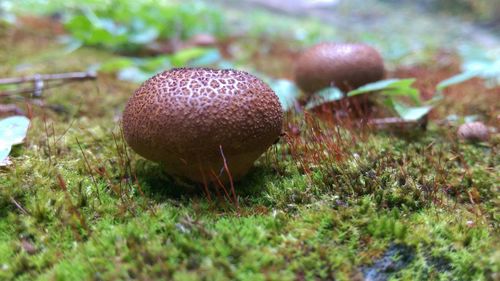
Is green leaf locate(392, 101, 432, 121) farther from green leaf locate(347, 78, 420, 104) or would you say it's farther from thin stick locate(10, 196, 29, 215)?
thin stick locate(10, 196, 29, 215)

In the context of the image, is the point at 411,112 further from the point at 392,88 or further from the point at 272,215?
the point at 272,215

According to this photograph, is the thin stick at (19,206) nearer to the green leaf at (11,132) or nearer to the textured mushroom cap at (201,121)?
the green leaf at (11,132)

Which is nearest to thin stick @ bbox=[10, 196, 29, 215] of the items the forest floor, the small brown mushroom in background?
the forest floor

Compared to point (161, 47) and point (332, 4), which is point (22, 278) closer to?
point (161, 47)

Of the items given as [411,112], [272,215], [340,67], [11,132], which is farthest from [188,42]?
[272,215]

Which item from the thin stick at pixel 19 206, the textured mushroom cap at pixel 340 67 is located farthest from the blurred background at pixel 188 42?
the thin stick at pixel 19 206

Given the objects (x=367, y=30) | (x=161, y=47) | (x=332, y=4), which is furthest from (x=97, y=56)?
(x=332, y=4)
